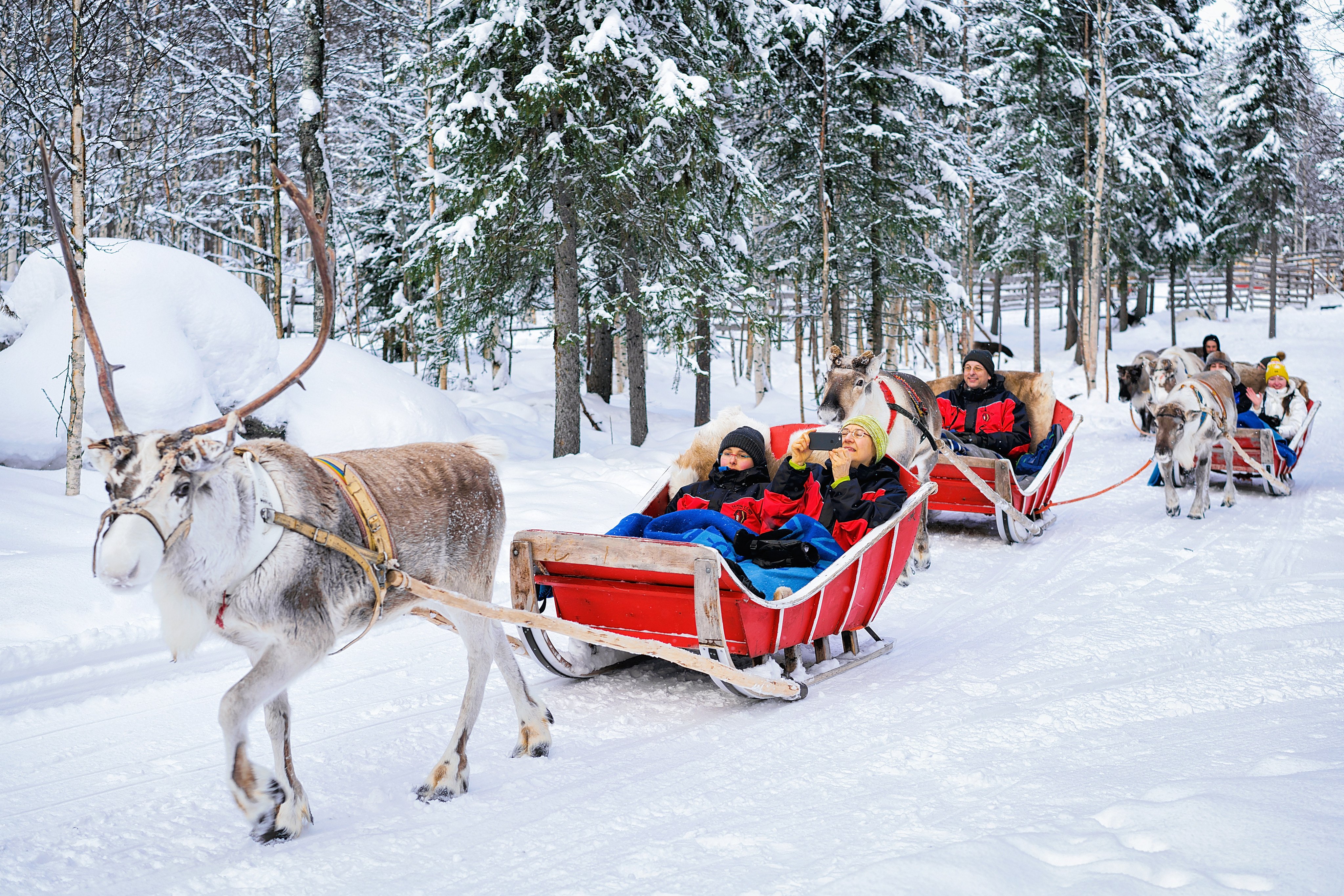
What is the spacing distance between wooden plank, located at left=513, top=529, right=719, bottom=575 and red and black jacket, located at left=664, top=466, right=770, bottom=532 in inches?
39.2

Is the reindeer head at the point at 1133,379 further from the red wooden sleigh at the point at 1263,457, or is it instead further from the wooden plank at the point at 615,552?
the wooden plank at the point at 615,552

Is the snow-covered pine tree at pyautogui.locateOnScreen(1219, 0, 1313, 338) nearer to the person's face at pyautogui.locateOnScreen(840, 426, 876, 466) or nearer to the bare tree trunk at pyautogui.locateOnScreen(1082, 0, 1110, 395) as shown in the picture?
the bare tree trunk at pyautogui.locateOnScreen(1082, 0, 1110, 395)

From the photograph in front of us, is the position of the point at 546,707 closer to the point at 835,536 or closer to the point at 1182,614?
the point at 835,536

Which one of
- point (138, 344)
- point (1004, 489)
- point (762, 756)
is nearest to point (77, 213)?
point (138, 344)

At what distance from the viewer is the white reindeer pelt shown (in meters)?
6.26

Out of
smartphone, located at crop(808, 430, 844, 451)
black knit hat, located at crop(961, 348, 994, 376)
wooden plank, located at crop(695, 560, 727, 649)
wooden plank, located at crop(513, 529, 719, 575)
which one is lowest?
wooden plank, located at crop(695, 560, 727, 649)

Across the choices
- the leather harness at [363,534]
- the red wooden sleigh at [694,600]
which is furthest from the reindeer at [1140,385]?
the leather harness at [363,534]

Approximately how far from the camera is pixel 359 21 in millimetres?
16688

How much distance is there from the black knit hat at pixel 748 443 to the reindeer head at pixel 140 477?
3.43 m

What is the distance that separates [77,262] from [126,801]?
19.0ft

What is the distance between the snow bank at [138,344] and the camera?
9273mm

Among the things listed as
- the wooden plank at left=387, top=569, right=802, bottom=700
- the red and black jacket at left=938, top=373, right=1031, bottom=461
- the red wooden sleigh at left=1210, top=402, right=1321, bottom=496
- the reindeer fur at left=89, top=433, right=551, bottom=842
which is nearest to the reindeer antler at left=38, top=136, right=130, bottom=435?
the reindeer fur at left=89, top=433, right=551, bottom=842

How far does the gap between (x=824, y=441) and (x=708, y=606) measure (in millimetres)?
2413

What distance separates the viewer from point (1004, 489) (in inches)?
Result: 330
